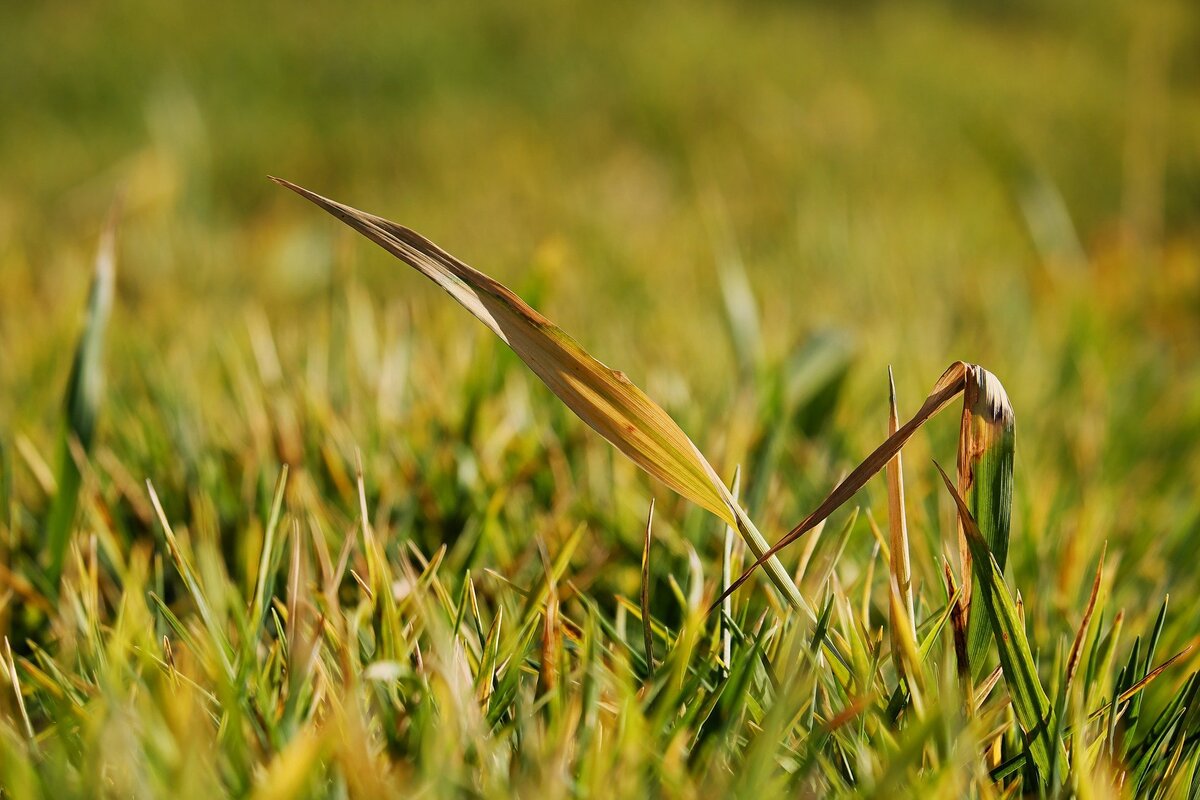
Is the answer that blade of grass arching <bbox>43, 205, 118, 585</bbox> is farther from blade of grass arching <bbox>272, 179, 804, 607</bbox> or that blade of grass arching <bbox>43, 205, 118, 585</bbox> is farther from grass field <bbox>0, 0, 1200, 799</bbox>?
blade of grass arching <bbox>272, 179, 804, 607</bbox>

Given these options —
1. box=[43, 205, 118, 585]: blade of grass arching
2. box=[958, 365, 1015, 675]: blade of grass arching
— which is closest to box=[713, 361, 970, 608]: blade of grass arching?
box=[958, 365, 1015, 675]: blade of grass arching

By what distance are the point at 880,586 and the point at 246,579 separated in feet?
0.97

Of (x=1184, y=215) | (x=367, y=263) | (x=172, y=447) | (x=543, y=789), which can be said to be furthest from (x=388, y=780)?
(x=1184, y=215)

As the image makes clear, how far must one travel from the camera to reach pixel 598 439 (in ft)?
1.99

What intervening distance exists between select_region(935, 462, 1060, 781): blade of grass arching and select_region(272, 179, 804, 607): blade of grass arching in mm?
59

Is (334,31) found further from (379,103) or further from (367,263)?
(367,263)

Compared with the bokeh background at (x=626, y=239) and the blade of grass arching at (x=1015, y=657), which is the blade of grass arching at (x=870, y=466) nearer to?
the blade of grass arching at (x=1015, y=657)

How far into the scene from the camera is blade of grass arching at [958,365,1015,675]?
32cm

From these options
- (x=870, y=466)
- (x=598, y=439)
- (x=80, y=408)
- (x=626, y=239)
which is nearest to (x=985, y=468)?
(x=870, y=466)

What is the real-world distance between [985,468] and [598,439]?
308 mm

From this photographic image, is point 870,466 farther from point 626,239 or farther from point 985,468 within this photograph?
point 626,239

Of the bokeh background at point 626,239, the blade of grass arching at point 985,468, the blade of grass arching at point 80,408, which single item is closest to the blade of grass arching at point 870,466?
the blade of grass arching at point 985,468

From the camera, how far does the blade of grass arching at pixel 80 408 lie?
451 millimetres

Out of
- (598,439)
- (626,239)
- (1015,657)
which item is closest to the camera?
(1015,657)
